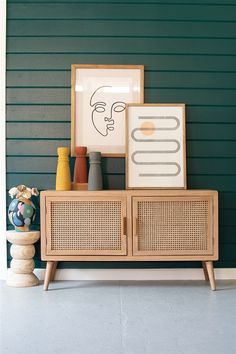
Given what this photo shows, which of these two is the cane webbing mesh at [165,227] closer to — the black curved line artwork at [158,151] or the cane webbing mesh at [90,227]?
the cane webbing mesh at [90,227]

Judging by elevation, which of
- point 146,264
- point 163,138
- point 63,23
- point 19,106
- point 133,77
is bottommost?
point 146,264

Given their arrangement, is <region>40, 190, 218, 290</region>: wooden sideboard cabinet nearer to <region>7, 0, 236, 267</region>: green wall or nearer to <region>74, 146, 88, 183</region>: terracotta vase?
<region>74, 146, 88, 183</region>: terracotta vase

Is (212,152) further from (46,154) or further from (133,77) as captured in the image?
(46,154)

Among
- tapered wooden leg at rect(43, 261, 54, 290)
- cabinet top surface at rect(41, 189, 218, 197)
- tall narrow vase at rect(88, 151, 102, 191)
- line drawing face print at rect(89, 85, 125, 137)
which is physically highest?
line drawing face print at rect(89, 85, 125, 137)

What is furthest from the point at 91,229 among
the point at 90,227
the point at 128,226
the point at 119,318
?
the point at 119,318

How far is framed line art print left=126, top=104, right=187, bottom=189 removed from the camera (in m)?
3.48

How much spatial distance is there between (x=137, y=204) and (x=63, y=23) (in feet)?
5.06

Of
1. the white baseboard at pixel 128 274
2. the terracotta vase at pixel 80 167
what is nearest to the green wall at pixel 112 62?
the white baseboard at pixel 128 274

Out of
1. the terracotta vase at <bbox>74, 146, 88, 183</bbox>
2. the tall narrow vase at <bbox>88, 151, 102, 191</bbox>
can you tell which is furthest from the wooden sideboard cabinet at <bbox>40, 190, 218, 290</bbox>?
the terracotta vase at <bbox>74, 146, 88, 183</bbox>

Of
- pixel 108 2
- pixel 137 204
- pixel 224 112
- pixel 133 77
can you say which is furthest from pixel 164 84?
pixel 137 204

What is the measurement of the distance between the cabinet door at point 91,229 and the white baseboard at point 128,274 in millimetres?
436

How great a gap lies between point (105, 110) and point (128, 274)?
1275 mm

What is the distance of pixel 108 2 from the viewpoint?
359 centimetres

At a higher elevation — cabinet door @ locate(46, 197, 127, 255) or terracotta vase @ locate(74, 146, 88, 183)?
terracotta vase @ locate(74, 146, 88, 183)
